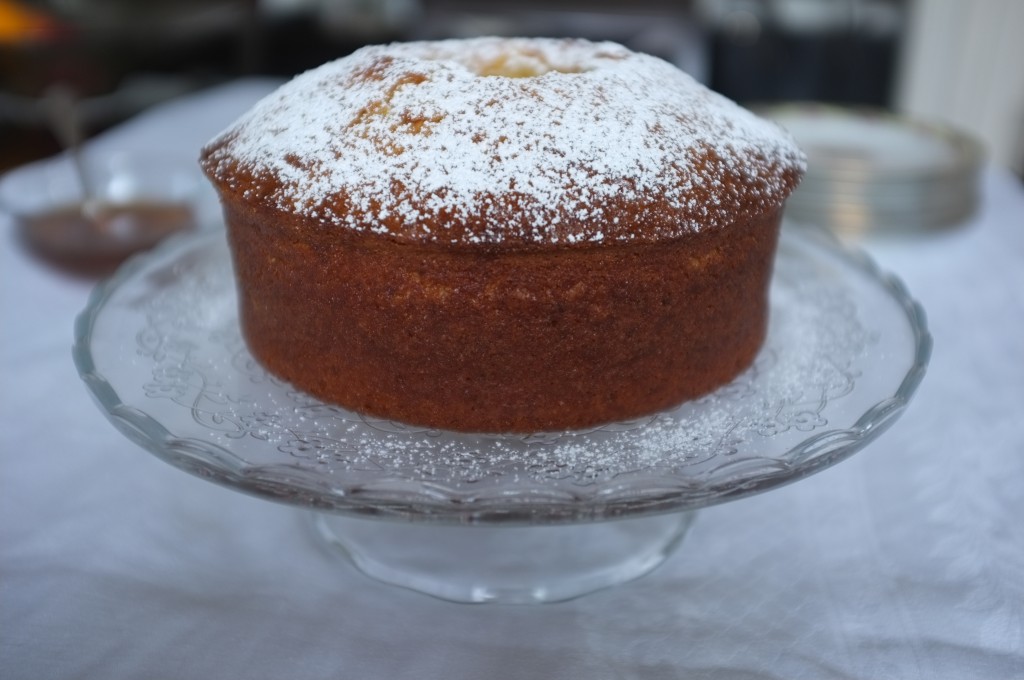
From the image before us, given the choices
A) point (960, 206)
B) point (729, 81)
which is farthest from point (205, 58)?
point (960, 206)

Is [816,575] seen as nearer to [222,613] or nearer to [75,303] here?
[222,613]

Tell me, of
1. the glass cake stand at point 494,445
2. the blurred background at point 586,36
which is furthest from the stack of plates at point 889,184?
the blurred background at point 586,36

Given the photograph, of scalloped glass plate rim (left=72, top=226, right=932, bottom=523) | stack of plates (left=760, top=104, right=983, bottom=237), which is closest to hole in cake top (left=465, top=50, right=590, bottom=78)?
scalloped glass plate rim (left=72, top=226, right=932, bottom=523)

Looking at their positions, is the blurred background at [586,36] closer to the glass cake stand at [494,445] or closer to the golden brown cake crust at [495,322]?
the glass cake stand at [494,445]

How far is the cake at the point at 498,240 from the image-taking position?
0.97 m

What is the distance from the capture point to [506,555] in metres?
1.10

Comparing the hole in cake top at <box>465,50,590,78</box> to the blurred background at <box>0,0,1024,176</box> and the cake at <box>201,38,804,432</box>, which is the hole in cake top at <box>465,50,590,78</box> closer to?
the cake at <box>201,38,804,432</box>

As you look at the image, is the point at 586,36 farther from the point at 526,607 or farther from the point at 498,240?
the point at 526,607

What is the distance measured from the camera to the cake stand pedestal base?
3.38 feet

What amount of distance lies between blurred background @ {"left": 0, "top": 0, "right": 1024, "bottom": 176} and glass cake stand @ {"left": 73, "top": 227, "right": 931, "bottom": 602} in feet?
10.7

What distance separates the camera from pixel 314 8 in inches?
193

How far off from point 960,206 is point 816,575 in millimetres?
1229

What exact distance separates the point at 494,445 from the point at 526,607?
18cm

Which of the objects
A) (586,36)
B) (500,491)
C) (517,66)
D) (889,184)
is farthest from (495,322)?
(586,36)
